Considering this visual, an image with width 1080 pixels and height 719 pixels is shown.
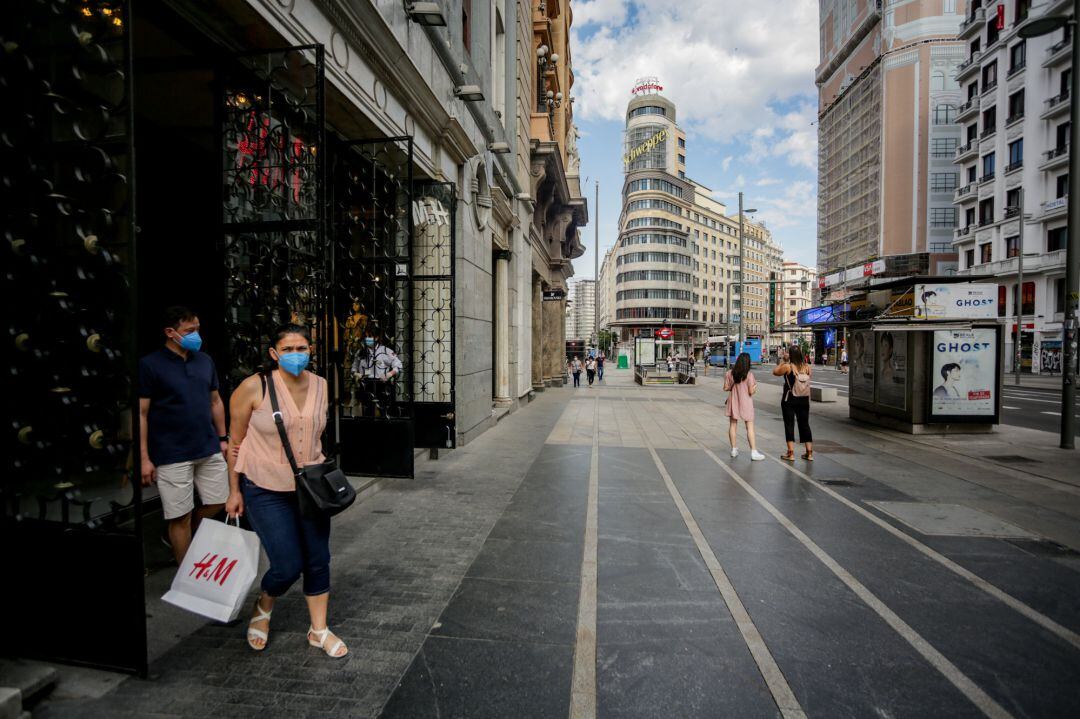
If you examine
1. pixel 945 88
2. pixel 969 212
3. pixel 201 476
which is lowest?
pixel 201 476

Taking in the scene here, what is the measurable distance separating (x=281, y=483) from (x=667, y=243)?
95286 millimetres

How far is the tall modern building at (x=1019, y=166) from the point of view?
37.9 metres

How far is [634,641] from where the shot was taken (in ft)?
11.1

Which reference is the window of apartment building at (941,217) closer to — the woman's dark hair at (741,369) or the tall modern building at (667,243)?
the tall modern building at (667,243)

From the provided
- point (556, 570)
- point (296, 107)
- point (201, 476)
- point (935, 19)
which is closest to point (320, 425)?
point (201, 476)

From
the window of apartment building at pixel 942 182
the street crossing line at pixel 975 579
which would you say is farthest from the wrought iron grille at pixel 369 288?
the window of apartment building at pixel 942 182

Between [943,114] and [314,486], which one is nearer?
[314,486]

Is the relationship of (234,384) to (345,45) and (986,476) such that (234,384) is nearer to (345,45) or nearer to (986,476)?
(345,45)

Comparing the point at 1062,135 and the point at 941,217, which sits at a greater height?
the point at 1062,135

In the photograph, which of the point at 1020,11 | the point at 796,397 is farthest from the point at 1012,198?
the point at 796,397

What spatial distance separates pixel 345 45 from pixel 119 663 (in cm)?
638

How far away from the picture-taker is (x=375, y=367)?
283 inches

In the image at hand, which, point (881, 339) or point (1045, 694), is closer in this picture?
point (1045, 694)

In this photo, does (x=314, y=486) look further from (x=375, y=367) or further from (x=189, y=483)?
(x=375, y=367)
